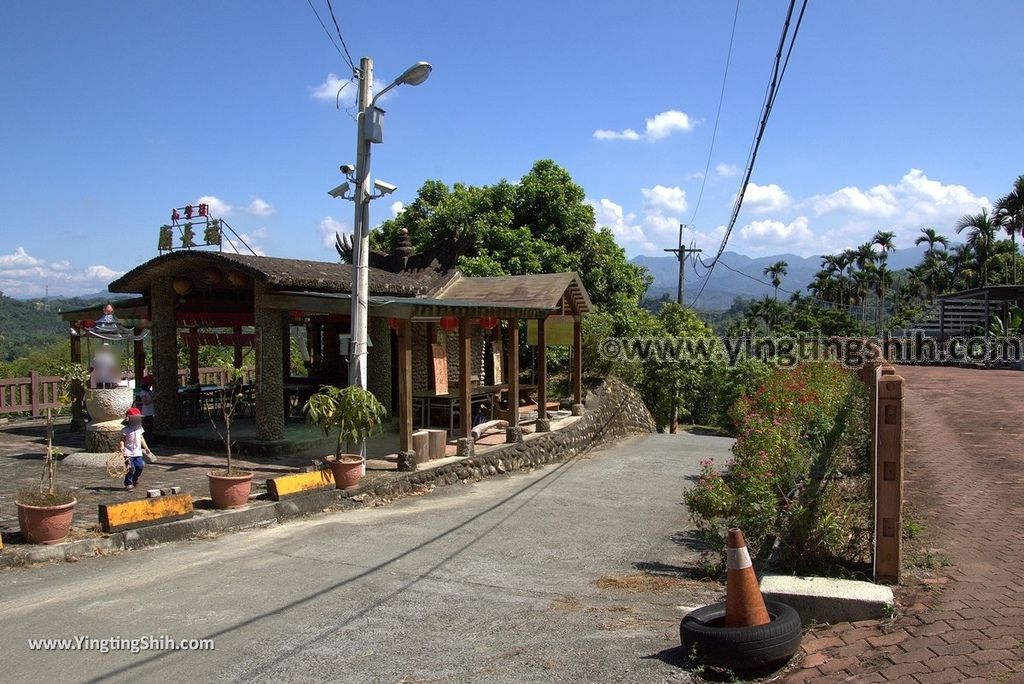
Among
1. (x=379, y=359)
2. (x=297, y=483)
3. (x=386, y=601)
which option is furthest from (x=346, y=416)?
(x=379, y=359)

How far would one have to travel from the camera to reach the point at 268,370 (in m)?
13.0

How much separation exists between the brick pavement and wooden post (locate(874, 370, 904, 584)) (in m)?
0.21

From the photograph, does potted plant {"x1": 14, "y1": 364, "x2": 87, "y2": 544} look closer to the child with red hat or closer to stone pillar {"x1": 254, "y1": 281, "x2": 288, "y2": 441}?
the child with red hat

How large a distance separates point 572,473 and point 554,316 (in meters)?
4.54

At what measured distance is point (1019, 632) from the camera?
14.8ft

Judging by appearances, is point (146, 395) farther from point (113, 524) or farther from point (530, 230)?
point (530, 230)

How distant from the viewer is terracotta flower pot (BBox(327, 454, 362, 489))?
10.6 m

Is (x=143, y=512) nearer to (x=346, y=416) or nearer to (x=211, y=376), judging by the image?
(x=346, y=416)

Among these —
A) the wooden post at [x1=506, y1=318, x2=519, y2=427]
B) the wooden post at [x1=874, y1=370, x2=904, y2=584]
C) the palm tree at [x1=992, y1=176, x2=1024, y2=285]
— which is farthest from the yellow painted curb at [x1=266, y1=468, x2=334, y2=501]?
the palm tree at [x1=992, y1=176, x2=1024, y2=285]

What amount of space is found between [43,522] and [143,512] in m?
0.99

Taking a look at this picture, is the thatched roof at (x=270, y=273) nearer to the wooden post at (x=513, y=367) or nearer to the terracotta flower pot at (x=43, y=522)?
the wooden post at (x=513, y=367)

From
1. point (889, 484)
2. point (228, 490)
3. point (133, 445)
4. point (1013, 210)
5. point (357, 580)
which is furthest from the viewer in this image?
point (1013, 210)

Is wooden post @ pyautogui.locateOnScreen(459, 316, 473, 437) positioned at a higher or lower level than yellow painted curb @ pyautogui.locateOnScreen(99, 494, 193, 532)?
higher

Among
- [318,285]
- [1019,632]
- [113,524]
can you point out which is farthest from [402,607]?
[318,285]
